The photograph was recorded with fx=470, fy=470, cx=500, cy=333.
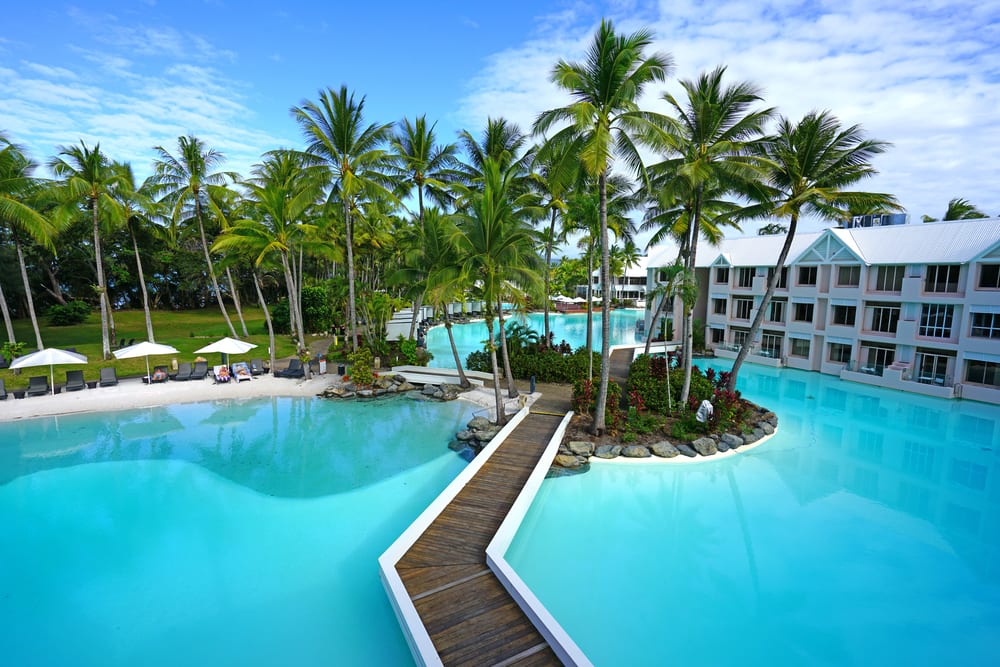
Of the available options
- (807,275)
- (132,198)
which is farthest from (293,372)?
(807,275)

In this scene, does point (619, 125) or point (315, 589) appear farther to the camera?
point (619, 125)

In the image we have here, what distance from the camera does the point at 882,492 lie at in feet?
41.9

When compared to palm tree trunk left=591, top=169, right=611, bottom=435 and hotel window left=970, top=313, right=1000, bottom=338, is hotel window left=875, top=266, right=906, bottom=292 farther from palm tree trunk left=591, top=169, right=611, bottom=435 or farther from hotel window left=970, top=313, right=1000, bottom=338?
palm tree trunk left=591, top=169, right=611, bottom=435

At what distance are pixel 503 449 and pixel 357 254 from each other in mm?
19664

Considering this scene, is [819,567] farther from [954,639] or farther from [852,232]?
[852,232]

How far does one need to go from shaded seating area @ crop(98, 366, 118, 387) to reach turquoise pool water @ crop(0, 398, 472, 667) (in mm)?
4066

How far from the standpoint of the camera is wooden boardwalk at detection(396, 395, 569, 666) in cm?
646

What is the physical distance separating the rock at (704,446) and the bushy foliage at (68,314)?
4110cm

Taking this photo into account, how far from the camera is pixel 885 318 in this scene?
2523 cm

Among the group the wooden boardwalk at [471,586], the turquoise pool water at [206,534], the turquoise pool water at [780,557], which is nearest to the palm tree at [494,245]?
the wooden boardwalk at [471,586]

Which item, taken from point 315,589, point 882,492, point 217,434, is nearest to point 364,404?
point 217,434

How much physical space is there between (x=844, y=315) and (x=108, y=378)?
37.8 meters

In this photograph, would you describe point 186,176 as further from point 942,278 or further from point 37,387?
point 942,278

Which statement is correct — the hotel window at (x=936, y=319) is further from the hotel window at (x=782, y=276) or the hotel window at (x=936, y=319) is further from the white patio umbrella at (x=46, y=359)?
the white patio umbrella at (x=46, y=359)
